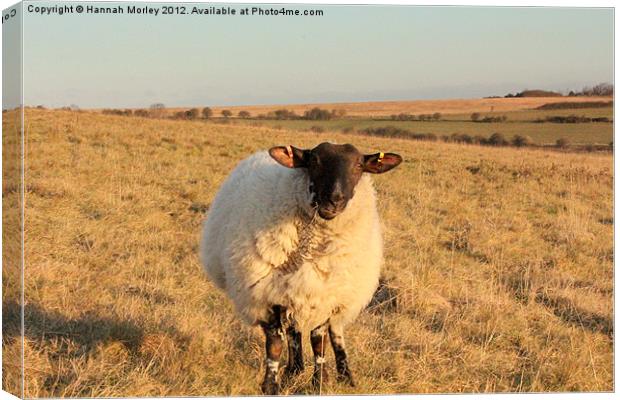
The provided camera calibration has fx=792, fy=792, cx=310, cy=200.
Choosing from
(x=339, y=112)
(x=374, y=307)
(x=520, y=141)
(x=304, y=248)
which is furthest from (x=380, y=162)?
(x=339, y=112)

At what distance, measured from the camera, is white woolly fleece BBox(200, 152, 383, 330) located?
21.9ft

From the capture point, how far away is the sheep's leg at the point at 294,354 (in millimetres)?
7055

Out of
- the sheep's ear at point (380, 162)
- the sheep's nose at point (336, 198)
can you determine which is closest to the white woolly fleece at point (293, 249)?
the sheep's ear at point (380, 162)

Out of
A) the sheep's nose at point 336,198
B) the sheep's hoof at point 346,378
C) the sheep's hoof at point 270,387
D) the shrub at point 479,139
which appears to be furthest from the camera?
the shrub at point 479,139

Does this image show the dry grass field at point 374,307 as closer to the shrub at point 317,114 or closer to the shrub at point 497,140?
the shrub at point 497,140

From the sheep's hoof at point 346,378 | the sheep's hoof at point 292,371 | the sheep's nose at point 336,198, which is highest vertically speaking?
the sheep's nose at point 336,198

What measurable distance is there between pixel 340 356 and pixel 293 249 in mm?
1316

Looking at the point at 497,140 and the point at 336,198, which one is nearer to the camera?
the point at 336,198

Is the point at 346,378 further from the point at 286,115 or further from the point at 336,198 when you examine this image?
the point at 286,115

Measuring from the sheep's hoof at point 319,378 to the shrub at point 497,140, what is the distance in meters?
9.39

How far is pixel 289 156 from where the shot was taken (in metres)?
6.62

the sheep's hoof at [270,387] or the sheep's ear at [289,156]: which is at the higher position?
the sheep's ear at [289,156]

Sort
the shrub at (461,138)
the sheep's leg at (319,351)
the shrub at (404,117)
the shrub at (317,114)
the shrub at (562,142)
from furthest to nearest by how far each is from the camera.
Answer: the shrub at (461,138) < the shrub at (317,114) < the shrub at (404,117) < the shrub at (562,142) < the sheep's leg at (319,351)

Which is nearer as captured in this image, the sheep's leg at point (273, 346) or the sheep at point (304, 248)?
the sheep at point (304, 248)
